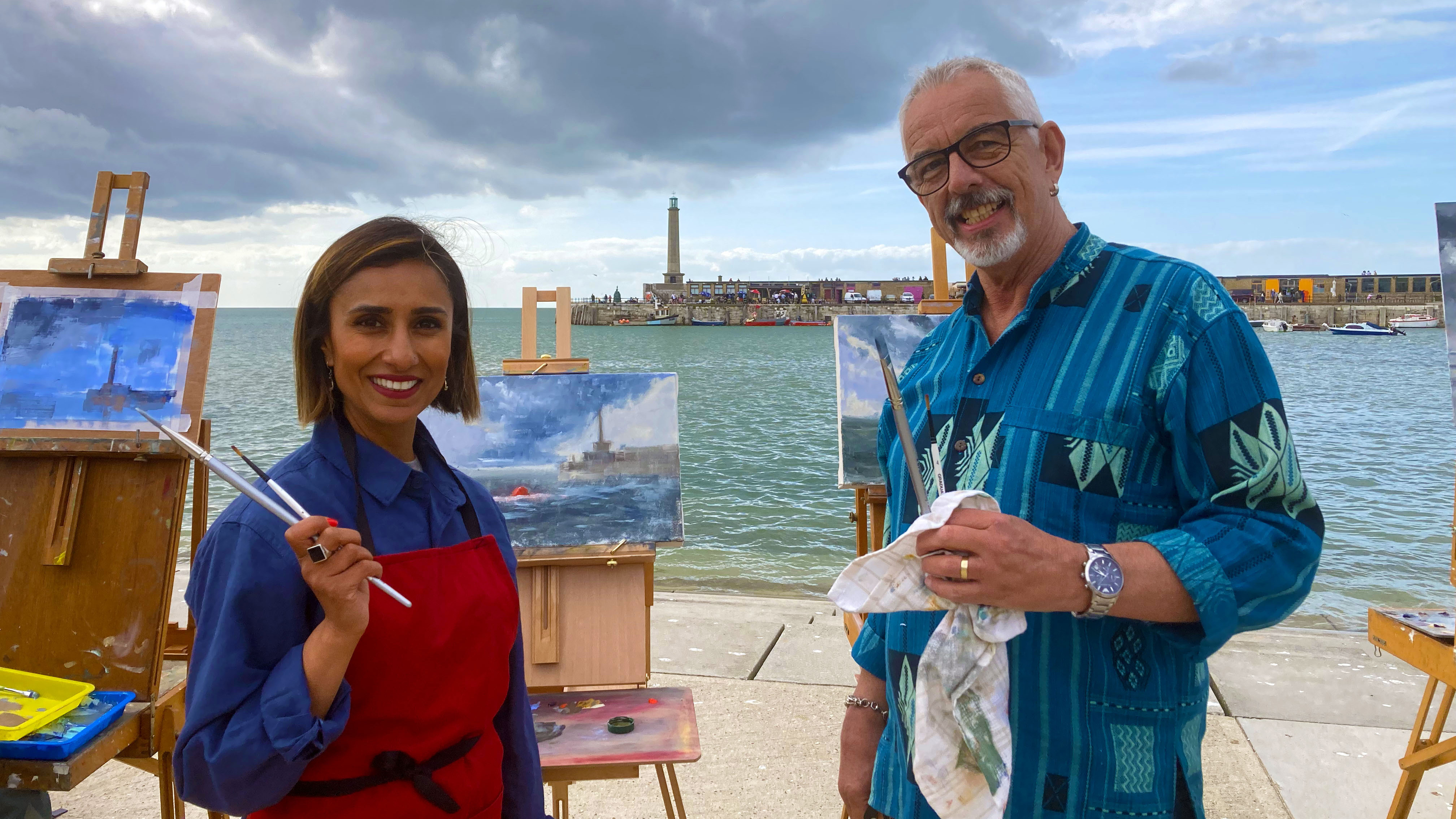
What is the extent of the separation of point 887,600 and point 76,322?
290 cm

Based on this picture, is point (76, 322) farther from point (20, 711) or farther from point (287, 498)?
point (287, 498)

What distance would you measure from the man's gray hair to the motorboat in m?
71.5

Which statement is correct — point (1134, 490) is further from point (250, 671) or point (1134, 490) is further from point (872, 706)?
point (250, 671)

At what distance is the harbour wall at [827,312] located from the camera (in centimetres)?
6384

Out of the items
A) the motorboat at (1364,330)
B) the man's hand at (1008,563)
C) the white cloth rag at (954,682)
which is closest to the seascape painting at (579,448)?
the white cloth rag at (954,682)

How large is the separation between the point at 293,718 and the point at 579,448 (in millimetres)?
2182

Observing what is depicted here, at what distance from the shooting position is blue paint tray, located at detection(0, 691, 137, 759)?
184cm

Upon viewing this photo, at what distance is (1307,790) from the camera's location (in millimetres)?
3037

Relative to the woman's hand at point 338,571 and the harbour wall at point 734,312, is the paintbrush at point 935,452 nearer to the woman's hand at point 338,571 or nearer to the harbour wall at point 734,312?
the woman's hand at point 338,571

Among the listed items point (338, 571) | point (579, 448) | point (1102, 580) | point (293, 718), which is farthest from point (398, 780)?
point (579, 448)

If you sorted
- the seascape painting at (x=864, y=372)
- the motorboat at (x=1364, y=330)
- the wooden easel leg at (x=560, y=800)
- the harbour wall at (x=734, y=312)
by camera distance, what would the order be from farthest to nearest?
the harbour wall at (x=734, y=312), the motorboat at (x=1364, y=330), the seascape painting at (x=864, y=372), the wooden easel leg at (x=560, y=800)

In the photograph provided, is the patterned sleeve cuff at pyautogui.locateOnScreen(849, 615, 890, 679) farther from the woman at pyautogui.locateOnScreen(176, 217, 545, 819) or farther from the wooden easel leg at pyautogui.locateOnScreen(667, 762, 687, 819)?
the wooden easel leg at pyautogui.locateOnScreen(667, 762, 687, 819)

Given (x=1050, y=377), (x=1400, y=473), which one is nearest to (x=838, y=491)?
(x=1400, y=473)

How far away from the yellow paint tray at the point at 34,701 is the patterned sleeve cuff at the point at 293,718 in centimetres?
118
